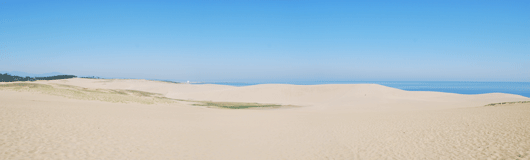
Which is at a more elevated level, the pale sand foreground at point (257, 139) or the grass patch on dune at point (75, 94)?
the grass patch on dune at point (75, 94)

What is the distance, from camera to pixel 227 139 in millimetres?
11273

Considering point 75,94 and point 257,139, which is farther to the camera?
point 75,94

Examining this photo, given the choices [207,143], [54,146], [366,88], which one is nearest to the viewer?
[54,146]

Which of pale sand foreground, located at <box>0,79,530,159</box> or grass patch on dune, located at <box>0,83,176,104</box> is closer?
pale sand foreground, located at <box>0,79,530,159</box>

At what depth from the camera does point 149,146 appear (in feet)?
30.0

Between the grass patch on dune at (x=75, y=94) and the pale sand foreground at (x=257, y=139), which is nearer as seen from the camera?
the pale sand foreground at (x=257, y=139)

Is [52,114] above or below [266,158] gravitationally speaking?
above

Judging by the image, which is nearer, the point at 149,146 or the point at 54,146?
the point at 54,146

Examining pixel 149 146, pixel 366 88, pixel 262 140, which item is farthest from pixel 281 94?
pixel 149 146

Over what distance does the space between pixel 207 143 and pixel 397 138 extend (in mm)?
8065

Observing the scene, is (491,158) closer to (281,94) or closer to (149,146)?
(149,146)

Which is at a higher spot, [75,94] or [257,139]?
[75,94]

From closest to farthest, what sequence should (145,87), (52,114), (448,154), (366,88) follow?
1. (448,154)
2. (52,114)
3. (366,88)
4. (145,87)

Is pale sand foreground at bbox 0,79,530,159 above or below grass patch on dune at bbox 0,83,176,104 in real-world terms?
below
